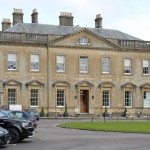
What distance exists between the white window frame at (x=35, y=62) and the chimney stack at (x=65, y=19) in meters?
8.88

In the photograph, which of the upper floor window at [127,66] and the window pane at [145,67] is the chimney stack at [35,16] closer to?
the upper floor window at [127,66]

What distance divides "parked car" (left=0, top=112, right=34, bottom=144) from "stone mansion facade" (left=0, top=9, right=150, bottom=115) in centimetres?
3156

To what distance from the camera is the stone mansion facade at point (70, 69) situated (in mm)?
56406

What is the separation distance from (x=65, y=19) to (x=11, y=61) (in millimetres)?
11974

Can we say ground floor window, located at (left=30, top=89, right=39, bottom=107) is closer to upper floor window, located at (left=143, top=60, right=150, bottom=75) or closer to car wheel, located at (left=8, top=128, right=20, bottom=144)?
→ upper floor window, located at (left=143, top=60, right=150, bottom=75)

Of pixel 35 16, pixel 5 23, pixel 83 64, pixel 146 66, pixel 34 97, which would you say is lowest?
pixel 34 97

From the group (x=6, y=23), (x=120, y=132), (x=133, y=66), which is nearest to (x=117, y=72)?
(x=133, y=66)

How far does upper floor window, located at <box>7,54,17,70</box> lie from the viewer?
56125 millimetres

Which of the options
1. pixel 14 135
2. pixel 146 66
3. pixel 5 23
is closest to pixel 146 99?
pixel 146 66

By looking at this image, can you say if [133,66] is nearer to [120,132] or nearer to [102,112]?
[102,112]

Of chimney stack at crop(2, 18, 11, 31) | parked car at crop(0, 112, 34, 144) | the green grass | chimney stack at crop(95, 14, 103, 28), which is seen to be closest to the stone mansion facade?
chimney stack at crop(95, 14, 103, 28)

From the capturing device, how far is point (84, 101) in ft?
198

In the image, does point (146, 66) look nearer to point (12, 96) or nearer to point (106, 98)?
point (106, 98)

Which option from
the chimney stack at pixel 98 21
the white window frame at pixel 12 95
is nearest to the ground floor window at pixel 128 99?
the chimney stack at pixel 98 21
